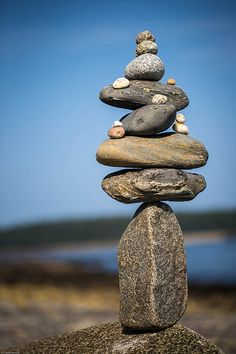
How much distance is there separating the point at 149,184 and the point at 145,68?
6.47 feet

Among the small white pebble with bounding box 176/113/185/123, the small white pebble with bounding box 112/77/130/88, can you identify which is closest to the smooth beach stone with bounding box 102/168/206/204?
the small white pebble with bounding box 176/113/185/123

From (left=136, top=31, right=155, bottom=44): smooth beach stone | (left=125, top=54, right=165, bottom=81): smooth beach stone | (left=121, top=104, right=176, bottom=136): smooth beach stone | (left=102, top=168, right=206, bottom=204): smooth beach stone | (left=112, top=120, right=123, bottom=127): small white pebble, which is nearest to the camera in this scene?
(left=102, top=168, right=206, bottom=204): smooth beach stone

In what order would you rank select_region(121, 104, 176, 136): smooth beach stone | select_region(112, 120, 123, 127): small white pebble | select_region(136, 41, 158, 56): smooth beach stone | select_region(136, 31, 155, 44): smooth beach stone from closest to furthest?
select_region(121, 104, 176, 136): smooth beach stone < select_region(112, 120, 123, 127): small white pebble < select_region(136, 41, 158, 56): smooth beach stone < select_region(136, 31, 155, 44): smooth beach stone

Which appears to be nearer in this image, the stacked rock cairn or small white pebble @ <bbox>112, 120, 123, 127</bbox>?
the stacked rock cairn

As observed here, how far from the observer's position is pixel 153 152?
9391mm

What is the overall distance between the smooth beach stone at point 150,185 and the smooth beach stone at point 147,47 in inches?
81.0

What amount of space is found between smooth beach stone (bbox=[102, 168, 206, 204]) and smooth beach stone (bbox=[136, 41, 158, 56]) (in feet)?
6.75

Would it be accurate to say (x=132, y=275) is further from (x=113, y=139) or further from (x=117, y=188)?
(x=113, y=139)

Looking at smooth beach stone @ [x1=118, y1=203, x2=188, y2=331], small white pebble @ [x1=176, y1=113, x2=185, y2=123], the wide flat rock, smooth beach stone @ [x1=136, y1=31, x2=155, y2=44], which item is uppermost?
smooth beach stone @ [x1=136, y1=31, x2=155, y2=44]

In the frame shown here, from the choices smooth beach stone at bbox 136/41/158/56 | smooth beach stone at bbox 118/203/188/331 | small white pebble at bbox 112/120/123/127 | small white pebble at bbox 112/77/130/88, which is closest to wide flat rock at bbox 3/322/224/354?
smooth beach stone at bbox 118/203/188/331

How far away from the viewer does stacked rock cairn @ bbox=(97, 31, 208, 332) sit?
9.39m

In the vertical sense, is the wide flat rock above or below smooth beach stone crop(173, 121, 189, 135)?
below

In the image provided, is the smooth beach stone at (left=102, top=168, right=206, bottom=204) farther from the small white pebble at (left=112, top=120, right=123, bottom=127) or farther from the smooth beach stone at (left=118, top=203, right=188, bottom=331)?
the small white pebble at (left=112, top=120, right=123, bottom=127)

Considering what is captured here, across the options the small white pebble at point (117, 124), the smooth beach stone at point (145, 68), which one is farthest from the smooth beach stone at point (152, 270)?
the smooth beach stone at point (145, 68)
